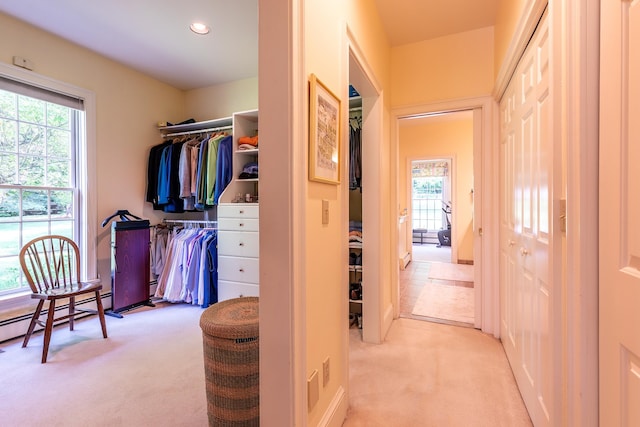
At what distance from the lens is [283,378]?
42.6 inches

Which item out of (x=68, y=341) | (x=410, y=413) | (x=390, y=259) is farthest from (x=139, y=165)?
(x=410, y=413)

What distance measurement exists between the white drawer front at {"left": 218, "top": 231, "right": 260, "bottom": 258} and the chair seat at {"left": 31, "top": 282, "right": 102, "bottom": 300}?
106 cm

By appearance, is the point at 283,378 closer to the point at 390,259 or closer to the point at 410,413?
the point at 410,413

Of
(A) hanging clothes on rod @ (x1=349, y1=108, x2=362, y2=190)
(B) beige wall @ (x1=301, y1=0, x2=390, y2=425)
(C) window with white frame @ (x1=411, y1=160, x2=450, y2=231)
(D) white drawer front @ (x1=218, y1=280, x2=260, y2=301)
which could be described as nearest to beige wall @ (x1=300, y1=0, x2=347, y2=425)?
(B) beige wall @ (x1=301, y1=0, x2=390, y2=425)

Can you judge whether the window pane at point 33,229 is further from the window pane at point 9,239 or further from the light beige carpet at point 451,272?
the light beige carpet at point 451,272

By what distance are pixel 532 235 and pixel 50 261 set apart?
3.75 m

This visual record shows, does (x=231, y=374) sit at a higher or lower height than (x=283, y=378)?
lower

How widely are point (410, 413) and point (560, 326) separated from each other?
900 mm

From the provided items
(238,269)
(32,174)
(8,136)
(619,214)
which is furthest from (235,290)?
(619,214)

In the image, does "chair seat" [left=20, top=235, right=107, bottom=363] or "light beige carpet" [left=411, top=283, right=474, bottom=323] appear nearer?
"chair seat" [left=20, top=235, right=107, bottom=363]

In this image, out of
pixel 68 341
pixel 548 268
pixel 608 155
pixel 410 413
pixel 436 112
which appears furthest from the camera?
pixel 436 112

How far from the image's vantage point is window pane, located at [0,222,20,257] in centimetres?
246

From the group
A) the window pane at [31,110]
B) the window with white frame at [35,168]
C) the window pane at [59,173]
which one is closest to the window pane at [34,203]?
the window with white frame at [35,168]

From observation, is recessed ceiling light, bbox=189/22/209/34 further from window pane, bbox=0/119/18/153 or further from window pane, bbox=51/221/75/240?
window pane, bbox=51/221/75/240
